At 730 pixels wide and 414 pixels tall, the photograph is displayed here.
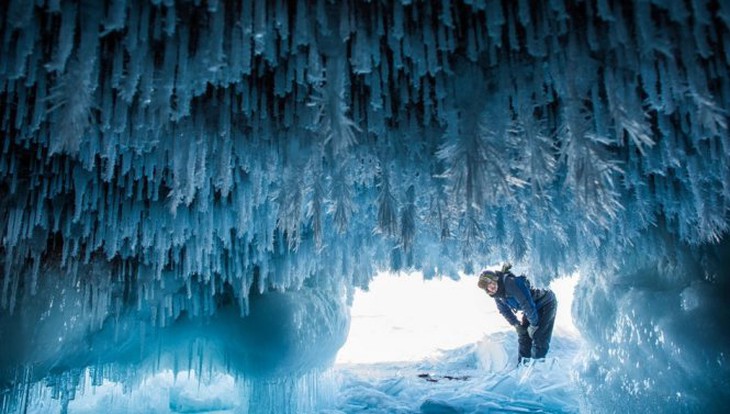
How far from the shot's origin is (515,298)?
709 centimetres

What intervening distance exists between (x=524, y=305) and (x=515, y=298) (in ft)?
0.52

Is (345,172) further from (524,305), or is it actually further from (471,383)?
(471,383)

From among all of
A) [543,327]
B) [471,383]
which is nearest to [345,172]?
[543,327]

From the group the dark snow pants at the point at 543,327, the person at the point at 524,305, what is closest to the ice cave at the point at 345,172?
the person at the point at 524,305

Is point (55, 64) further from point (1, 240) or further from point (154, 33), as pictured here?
point (1, 240)

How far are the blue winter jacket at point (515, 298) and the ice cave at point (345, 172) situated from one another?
472 millimetres

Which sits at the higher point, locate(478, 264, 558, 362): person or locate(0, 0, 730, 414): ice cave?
locate(0, 0, 730, 414): ice cave

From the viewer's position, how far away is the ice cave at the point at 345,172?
243 centimetres

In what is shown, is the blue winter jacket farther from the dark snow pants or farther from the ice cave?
the ice cave

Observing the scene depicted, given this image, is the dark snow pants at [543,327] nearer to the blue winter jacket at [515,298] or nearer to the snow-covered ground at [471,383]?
the blue winter jacket at [515,298]

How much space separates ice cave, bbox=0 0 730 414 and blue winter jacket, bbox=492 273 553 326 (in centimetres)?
47

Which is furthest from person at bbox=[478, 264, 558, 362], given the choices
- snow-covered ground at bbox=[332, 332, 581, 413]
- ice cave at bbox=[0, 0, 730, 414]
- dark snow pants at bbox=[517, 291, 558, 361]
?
snow-covered ground at bbox=[332, 332, 581, 413]

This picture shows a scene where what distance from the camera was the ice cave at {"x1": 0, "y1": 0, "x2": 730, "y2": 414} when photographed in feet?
7.96

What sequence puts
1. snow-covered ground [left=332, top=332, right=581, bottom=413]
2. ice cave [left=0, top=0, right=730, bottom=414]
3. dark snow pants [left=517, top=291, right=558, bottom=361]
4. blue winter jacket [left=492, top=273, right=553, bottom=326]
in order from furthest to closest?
1. snow-covered ground [left=332, top=332, right=581, bottom=413]
2. dark snow pants [left=517, top=291, right=558, bottom=361]
3. blue winter jacket [left=492, top=273, right=553, bottom=326]
4. ice cave [left=0, top=0, right=730, bottom=414]
